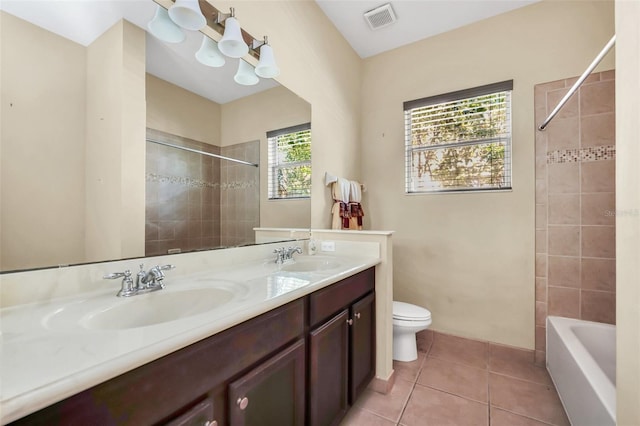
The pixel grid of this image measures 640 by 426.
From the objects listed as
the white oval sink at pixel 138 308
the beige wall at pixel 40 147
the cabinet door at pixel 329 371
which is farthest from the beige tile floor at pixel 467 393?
the beige wall at pixel 40 147

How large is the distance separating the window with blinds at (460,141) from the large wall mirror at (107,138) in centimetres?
175

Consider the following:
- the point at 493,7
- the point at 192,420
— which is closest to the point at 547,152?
the point at 493,7

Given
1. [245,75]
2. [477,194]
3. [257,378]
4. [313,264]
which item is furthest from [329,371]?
[477,194]

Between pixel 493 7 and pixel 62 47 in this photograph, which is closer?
pixel 62 47

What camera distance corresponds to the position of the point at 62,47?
0.89 meters

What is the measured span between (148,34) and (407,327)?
7.45 ft

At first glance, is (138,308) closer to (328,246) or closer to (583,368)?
(328,246)

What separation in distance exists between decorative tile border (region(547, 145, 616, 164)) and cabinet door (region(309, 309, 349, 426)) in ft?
6.57

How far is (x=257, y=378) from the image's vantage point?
0.86 metres

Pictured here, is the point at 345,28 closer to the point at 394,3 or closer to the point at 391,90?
the point at 394,3

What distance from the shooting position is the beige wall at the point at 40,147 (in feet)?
2.60

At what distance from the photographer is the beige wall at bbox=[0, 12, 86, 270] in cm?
79

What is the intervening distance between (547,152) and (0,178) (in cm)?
299

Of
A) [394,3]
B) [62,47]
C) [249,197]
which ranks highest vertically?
[394,3]
